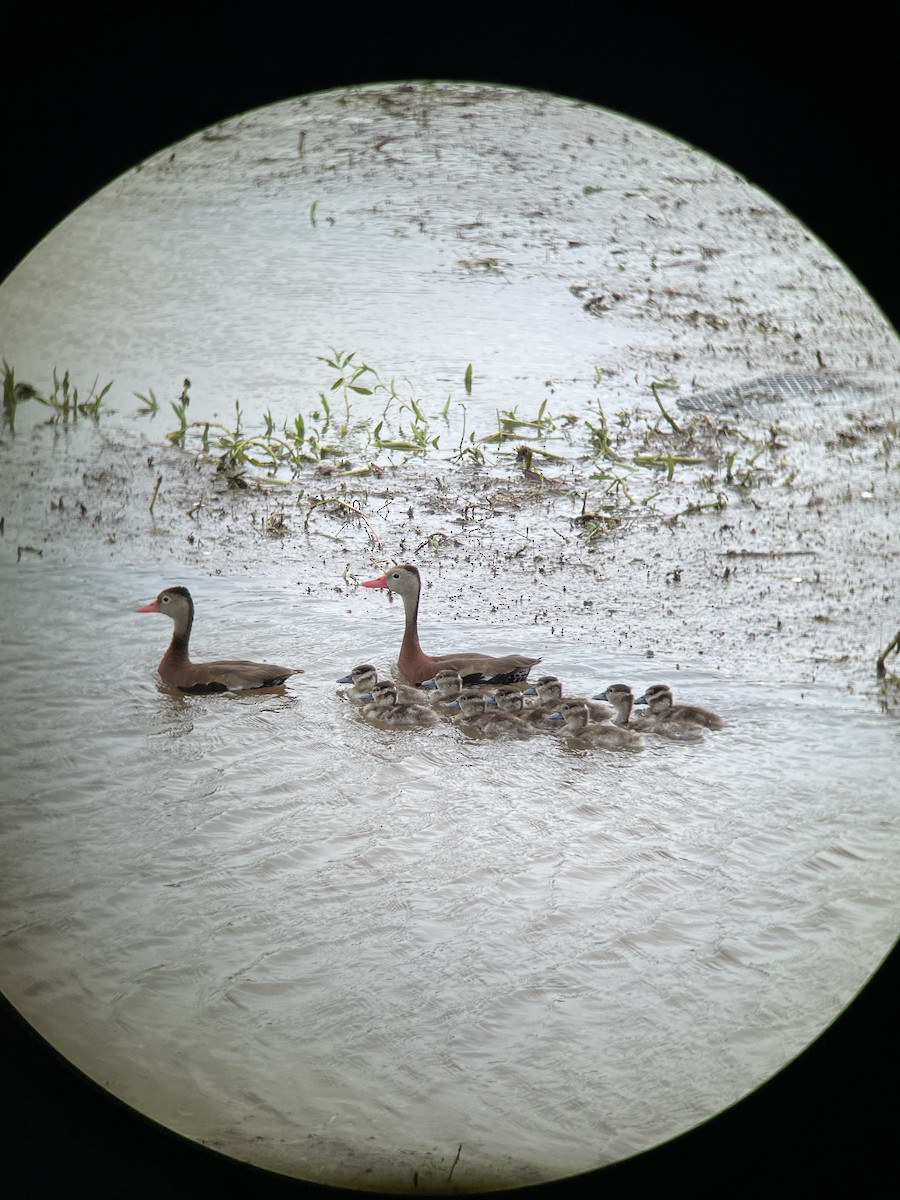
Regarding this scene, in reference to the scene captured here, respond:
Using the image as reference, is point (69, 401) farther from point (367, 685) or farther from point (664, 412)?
point (664, 412)

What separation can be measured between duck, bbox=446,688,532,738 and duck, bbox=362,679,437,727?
0.07 meters

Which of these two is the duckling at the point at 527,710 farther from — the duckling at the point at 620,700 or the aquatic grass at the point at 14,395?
the aquatic grass at the point at 14,395

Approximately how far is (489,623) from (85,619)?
67cm

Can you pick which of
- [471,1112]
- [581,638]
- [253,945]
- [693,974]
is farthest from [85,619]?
[693,974]

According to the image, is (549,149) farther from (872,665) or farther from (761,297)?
(872,665)

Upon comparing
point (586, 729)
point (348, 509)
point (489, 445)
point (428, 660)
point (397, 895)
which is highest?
point (489, 445)

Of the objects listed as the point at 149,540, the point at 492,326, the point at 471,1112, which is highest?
the point at 492,326

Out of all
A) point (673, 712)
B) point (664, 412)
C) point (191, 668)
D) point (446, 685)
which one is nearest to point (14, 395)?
point (191, 668)

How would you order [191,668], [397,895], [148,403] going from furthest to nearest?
[148,403] < [191,668] < [397,895]

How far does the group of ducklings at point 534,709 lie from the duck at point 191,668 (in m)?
0.12

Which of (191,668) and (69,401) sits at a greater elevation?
(69,401)

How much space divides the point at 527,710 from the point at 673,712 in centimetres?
24

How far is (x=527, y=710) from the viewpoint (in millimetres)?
1873

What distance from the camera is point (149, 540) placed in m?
1.90
